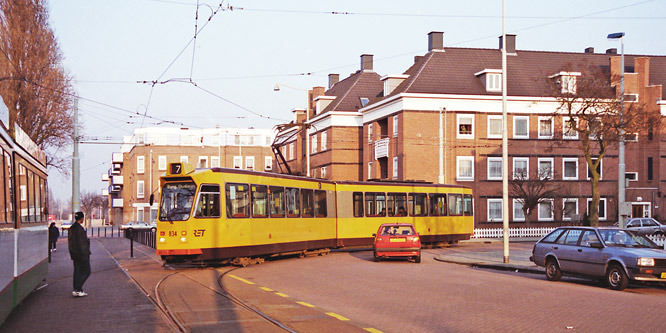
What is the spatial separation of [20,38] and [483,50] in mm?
33662

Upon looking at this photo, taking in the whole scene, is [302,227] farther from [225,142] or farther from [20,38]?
[225,142]

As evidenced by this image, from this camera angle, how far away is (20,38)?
135 feet

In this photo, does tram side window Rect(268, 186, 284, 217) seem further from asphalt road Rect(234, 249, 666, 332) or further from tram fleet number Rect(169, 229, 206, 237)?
tram fleet number Rect(169, 229, 206, 237)

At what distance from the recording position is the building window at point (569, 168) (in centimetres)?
5338

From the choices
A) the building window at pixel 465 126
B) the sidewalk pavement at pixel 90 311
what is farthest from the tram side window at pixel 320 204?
the building window at pixel 465 126

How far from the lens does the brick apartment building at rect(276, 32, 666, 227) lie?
166ft

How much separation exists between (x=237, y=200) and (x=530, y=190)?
30.8m

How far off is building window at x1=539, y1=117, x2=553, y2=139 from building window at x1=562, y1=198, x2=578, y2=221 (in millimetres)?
4931

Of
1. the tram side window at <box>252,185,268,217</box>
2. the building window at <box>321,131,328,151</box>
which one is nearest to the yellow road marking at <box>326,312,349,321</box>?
the tram side window at <box>252,185,268,217</box>

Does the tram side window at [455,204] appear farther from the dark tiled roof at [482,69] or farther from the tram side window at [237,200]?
the tram side window at [237,200]

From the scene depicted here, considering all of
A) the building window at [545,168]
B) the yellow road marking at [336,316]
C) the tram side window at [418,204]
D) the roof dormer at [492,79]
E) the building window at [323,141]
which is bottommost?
the yellow road marking at [336,316]

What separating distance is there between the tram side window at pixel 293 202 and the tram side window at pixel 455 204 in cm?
1275

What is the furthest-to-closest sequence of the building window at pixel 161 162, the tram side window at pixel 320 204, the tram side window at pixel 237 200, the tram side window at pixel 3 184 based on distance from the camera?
the building window at pixel 161 162 < the tram side window at pixel 320 204 < the tram side window at pixel 237 200 < the tram side window at pixel 3 184

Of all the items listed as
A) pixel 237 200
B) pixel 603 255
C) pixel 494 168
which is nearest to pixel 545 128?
pixel 494 168
